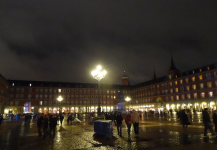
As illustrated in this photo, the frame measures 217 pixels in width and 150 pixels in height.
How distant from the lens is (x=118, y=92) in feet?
173

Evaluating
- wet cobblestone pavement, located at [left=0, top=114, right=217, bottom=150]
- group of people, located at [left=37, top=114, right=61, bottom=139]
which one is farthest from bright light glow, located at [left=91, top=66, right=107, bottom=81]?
wet cobblestone pavement, located at [left=0, top=114, right=217, bottom=150]

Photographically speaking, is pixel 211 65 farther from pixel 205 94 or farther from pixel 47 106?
pixel 47 106

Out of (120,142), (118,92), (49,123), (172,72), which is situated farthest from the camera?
(172,72)

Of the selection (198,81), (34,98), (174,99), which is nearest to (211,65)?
(198,81)

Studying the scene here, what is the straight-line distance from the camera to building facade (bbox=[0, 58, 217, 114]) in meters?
60.2

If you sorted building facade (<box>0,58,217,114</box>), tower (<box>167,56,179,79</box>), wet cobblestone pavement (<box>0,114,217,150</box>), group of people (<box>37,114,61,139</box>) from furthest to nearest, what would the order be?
tower (<box>167,56,179,79</box>), building facade (<box>0,58,217,114</box>), group of people (<box>37,114,61,139</box>), wet cobblestone pavement (<box>0,114,217,150</box>)

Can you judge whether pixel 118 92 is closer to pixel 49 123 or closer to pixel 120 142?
pixel 49 123

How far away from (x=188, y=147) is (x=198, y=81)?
5925 centimetres

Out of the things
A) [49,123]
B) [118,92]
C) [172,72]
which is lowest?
[49,123]

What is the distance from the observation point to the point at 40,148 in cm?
955

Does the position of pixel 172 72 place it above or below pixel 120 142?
above

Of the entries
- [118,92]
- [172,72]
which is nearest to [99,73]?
[118,92]

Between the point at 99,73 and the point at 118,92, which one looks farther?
the point at 118,92

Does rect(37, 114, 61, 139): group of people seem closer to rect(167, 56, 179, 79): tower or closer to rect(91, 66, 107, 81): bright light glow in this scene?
rect(91, 66, 107, 81): bright light glow
